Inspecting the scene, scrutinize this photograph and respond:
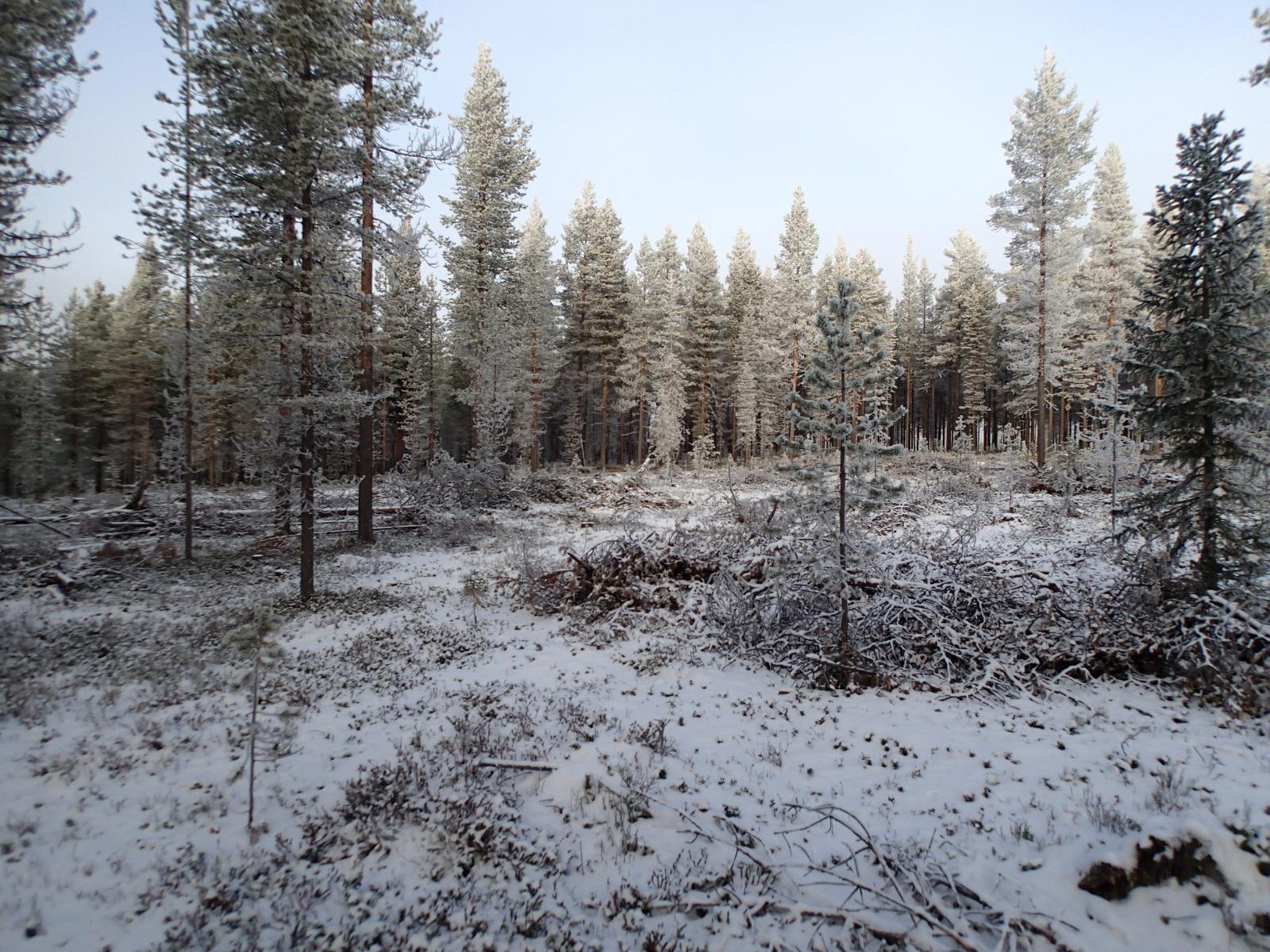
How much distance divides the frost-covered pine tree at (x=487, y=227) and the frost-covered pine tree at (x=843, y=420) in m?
19.9

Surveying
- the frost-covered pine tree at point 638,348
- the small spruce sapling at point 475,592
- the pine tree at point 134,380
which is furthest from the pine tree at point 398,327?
the frost-covered pine tree at point 638,348

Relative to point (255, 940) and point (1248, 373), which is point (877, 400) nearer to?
point (1248, 373)

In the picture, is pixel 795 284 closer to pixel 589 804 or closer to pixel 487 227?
pixel 487 227

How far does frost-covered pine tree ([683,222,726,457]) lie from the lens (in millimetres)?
42188

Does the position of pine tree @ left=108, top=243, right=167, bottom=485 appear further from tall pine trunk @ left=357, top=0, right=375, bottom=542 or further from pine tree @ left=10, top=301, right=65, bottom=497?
tall pine trunk @ left=357, top=0, right=375, bottom=542

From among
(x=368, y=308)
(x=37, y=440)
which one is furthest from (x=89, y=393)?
(x=368, y=308)

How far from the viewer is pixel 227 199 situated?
11352 millimetres

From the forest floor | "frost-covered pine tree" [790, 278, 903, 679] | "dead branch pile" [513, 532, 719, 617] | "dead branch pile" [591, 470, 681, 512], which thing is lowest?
the forest floor

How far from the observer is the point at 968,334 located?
44125 millimetres

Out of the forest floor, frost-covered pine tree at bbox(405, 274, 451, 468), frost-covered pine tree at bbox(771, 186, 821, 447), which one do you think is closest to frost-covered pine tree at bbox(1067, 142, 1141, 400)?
frost-covered pine tree at bbox(771, 186, 821, 447)

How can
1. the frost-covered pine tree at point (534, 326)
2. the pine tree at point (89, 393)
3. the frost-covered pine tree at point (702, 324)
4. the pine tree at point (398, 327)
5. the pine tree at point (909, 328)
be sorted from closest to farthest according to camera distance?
the pine tree at point (398, 327), the frost-covered pine tree at point (534, 326), the pine tree at point (89, 393), the frost-covered pine tree at point (702, 324), the pine tree at point (909, 328)

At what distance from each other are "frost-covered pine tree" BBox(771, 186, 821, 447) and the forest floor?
29114 mm

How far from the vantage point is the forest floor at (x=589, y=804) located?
12.2 ft

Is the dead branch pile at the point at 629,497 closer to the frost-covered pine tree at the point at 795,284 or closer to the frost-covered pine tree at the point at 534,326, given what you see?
the frost-covered pine tree at the point at 534,326
